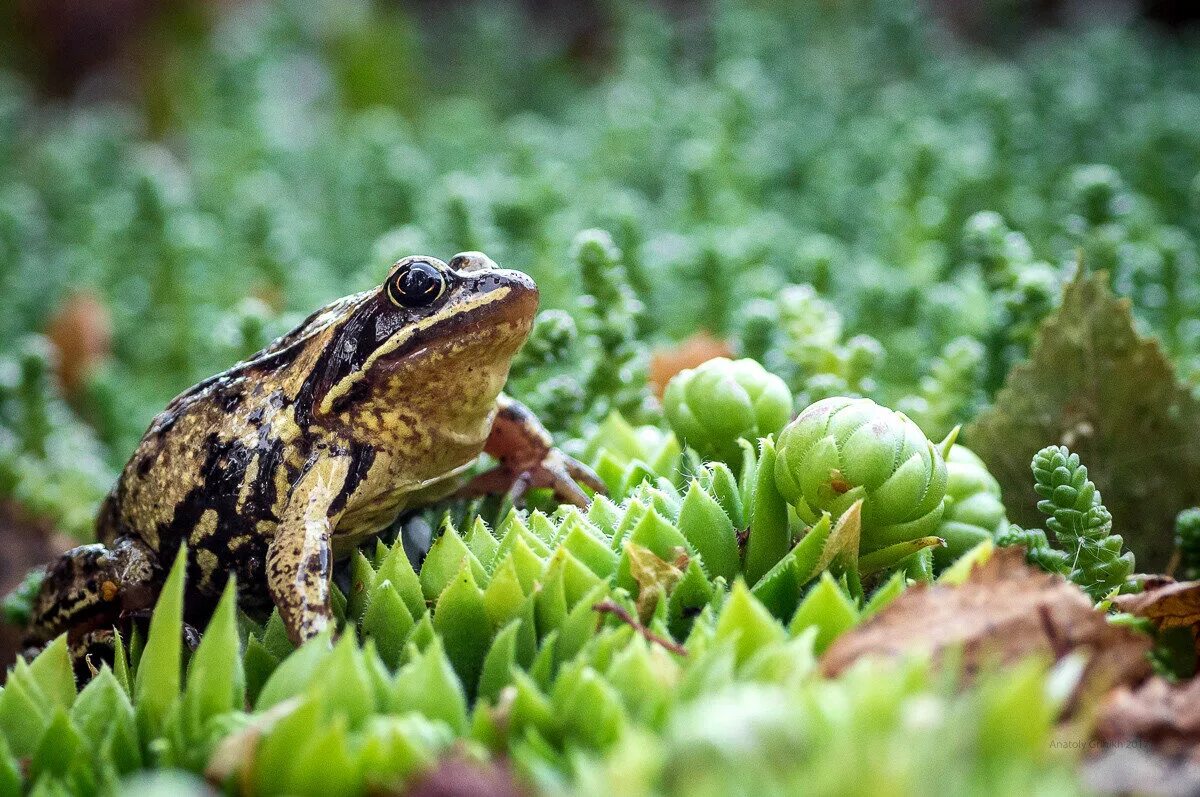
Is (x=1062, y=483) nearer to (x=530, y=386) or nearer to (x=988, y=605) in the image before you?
(x=988, y=605)

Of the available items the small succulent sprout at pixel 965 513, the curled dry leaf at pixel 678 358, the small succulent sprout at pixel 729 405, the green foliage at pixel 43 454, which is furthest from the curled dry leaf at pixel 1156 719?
the green foliage at pixel 43 454

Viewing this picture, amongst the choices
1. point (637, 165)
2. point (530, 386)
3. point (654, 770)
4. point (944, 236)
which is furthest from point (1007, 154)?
point (654, 770)

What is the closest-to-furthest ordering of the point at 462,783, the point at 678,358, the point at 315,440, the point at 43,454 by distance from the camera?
the point at 462,783 → the point at 315,440 → the point at 678,358 → the point at 43,454

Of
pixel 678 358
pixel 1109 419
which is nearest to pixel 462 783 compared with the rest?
pixel 1109 419

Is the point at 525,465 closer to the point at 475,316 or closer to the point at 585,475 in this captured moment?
the point at 585,475

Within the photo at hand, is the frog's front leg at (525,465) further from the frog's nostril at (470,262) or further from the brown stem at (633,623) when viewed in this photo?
the brown stem at (633,623)

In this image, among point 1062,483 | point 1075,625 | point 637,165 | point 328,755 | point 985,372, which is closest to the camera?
point 328,755

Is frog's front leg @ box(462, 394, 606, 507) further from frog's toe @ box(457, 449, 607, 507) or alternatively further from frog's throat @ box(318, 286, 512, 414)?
frog's throat @ box(318, 286, 512, 414)
